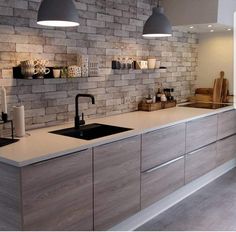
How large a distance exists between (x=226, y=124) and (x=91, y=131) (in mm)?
1934

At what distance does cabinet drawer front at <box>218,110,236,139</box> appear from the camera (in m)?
3.81

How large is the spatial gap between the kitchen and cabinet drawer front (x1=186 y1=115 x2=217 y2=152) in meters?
0.01

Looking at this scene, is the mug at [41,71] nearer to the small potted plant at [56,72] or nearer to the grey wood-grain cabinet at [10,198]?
the small potted plant at [56,72]

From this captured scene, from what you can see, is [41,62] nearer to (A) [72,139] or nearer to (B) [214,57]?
(A) [72,139]

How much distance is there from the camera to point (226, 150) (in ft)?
13.2

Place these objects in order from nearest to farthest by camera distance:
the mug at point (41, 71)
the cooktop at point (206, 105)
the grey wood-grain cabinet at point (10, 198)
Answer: the grey wood-grain cabinet at point (10, 198)
the mug at point (41, 71)
the cooktop at point (206, 105)

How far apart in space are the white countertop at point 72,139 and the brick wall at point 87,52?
0.18 metres

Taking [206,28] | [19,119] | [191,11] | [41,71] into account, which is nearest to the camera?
[19,119]

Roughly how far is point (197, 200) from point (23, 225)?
205 cm

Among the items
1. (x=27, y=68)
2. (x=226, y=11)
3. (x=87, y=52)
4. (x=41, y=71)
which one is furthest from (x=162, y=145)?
(x=226, y=11)

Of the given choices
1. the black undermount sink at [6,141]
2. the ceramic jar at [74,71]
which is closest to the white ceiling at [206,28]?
the ceramic jar at [74,71]

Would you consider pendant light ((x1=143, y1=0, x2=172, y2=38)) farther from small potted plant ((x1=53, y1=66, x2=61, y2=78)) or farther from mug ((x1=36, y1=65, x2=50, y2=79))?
mug ((x1=36, y1=65, x2=50, y2=79))

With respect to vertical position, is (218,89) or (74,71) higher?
(74,71)

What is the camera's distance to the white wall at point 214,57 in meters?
4.41
